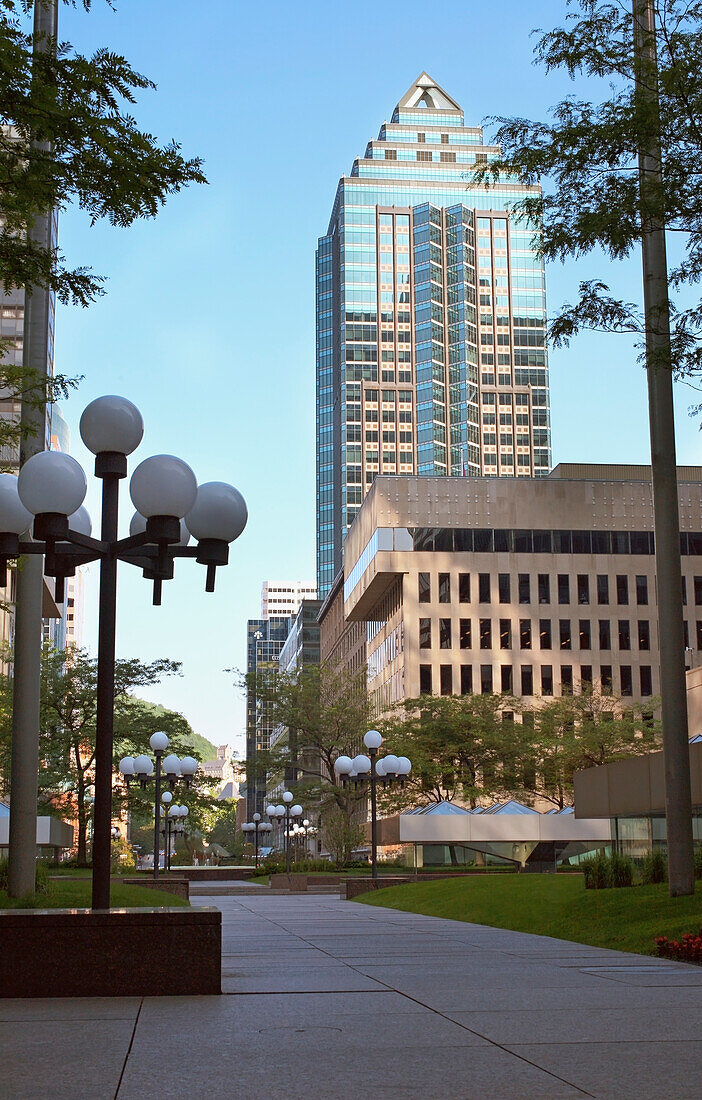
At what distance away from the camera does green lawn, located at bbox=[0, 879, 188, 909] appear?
52.1 ft

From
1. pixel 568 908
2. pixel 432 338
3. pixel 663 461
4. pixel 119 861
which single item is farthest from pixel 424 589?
pixel 432 338

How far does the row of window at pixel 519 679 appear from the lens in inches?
3947

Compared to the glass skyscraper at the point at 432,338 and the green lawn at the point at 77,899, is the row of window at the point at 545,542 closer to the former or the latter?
the green lawn at the point at 77,899

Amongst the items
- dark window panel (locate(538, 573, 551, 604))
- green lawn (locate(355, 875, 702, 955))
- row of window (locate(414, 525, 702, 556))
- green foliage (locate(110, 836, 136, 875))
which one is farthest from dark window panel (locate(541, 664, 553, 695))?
green lawn (locate(355, 875, 702, 955))

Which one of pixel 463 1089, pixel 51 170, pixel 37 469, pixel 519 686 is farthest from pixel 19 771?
pixel 519 686

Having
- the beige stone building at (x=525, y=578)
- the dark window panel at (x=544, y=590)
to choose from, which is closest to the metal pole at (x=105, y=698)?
the beige stone building at (x=525, y=578)

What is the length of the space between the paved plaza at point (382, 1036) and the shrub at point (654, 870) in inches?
330

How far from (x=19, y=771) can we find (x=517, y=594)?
8712 centimetres

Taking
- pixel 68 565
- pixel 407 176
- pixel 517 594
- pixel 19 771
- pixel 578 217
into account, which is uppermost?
pixel 407 176

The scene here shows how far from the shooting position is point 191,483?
10812 millimetres

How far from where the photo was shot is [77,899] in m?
18.1

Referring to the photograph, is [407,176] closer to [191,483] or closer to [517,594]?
[517,594]

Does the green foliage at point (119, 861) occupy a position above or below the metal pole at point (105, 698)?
below

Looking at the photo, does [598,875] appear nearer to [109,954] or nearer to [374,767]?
[109,954]
